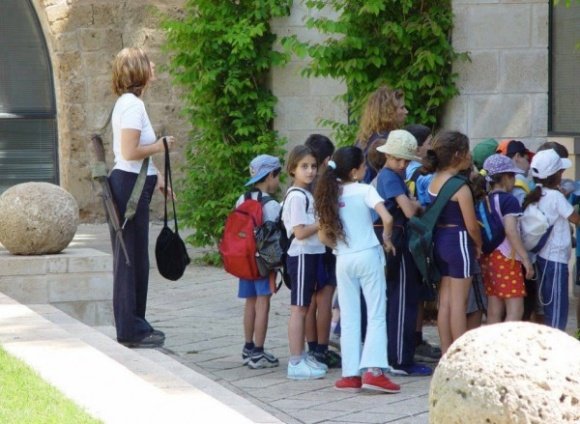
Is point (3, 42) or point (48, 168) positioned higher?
point (3, 42)

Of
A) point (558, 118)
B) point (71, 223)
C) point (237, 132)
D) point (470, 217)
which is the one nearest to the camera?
point (470, 217)

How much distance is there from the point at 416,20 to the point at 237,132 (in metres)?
3.07

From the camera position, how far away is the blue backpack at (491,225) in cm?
813

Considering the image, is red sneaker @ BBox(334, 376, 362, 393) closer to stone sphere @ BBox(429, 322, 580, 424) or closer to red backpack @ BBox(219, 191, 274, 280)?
red backpack @ BBox(219, 191, 274, 280)

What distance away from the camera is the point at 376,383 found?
7.46 meters

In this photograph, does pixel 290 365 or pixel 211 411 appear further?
pixel 290 365

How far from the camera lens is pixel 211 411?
5.53 meters

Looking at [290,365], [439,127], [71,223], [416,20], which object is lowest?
[290,365]

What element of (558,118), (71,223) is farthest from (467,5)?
(71,223)

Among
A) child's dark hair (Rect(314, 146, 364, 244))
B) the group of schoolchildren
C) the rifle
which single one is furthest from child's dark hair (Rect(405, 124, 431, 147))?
the rifle

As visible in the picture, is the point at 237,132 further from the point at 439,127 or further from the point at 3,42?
the point at 3,42

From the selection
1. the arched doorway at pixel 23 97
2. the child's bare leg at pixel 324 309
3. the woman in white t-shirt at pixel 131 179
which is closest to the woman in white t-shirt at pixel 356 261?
the child's bare leg at pixel 324 309

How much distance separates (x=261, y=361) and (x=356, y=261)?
1210 mm

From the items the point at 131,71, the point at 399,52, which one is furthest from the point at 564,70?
the point at 131,71
